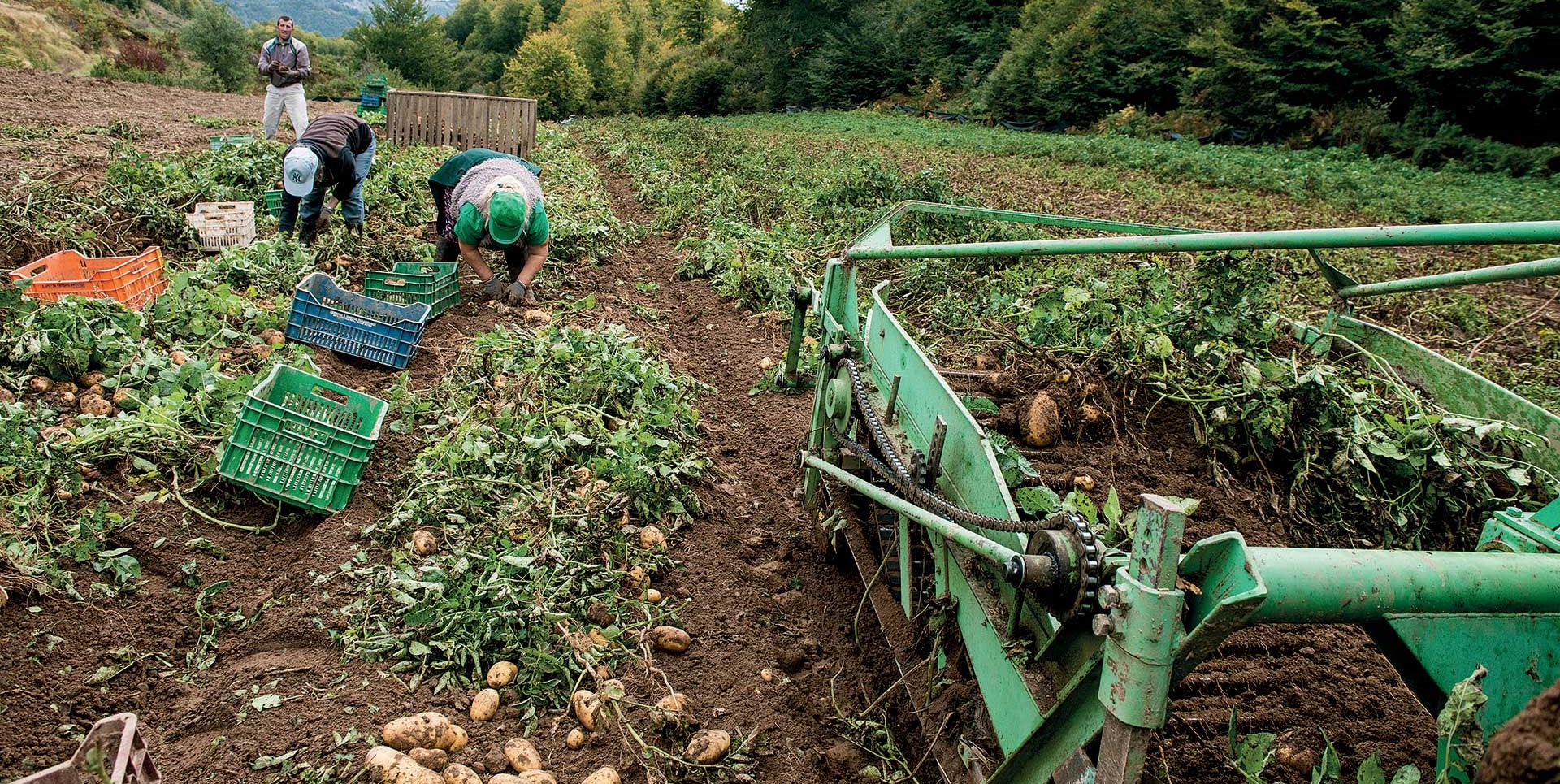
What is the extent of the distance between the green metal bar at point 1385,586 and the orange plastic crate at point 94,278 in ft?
17.7

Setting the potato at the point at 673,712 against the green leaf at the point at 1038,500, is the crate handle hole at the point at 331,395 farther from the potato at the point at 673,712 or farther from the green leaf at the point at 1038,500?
the green leaf at the point at 1038,500

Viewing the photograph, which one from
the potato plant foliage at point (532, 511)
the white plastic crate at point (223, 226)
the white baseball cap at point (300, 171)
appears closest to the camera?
the potato plant foliage at point (532, 511)

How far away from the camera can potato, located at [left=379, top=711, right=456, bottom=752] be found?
7.90ft

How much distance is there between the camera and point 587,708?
2.65 meters

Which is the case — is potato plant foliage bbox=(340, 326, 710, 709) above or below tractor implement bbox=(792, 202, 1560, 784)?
below

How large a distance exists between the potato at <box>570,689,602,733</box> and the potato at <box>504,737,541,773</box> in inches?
6.9

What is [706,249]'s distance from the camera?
7570 millimetres

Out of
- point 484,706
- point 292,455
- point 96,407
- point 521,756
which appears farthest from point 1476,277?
point 96,407

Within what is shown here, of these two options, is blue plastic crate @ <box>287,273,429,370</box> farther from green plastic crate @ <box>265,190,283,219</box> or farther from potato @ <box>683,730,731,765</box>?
potato @ <box>683,730,731,765</box>

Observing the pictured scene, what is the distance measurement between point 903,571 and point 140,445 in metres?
3.21

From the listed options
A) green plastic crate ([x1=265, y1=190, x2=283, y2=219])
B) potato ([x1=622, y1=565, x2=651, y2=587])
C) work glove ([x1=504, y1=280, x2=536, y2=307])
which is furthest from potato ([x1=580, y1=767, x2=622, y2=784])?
green plastic crate ([x1=265, y1=190, x2=283, y2=219])

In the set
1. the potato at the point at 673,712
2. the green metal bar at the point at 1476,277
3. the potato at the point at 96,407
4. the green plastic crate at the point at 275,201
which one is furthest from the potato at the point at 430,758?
the green plastic crate at the point at 275,201

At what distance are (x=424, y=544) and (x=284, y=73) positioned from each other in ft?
29.7

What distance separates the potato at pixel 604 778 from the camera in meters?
2.40
